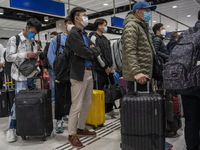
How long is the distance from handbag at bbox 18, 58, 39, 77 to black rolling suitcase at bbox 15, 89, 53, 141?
26cm

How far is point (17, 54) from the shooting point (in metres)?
2.63

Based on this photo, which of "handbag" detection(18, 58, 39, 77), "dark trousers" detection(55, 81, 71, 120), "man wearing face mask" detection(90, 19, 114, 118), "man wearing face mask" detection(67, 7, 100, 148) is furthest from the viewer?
"man wearing face mask" detection(90, 19, 114, 118)

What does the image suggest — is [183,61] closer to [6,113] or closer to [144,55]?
[144,55]

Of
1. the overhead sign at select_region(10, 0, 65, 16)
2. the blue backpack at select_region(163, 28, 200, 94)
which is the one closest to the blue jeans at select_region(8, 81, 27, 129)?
the blue backpack at select_region(163, 28, 200, 94)

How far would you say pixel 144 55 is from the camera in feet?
6.71

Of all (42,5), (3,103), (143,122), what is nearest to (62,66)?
(143,122)

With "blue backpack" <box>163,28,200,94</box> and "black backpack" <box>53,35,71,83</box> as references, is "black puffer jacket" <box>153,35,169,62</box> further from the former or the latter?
"blue backpack" <box>163,28,200,94</box>

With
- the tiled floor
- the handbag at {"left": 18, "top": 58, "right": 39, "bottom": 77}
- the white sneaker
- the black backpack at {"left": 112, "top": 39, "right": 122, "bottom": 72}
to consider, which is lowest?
the tiled floor

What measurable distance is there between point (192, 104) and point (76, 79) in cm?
121

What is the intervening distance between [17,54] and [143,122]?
1.79 m

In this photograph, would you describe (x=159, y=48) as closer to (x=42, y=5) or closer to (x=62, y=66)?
(x=62, y=66)

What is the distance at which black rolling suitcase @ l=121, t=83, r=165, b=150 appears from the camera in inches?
68.5

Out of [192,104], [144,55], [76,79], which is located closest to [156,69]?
[144,55]

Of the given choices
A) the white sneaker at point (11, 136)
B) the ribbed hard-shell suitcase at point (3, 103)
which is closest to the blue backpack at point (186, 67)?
the white sneaker at point (11, 136)
